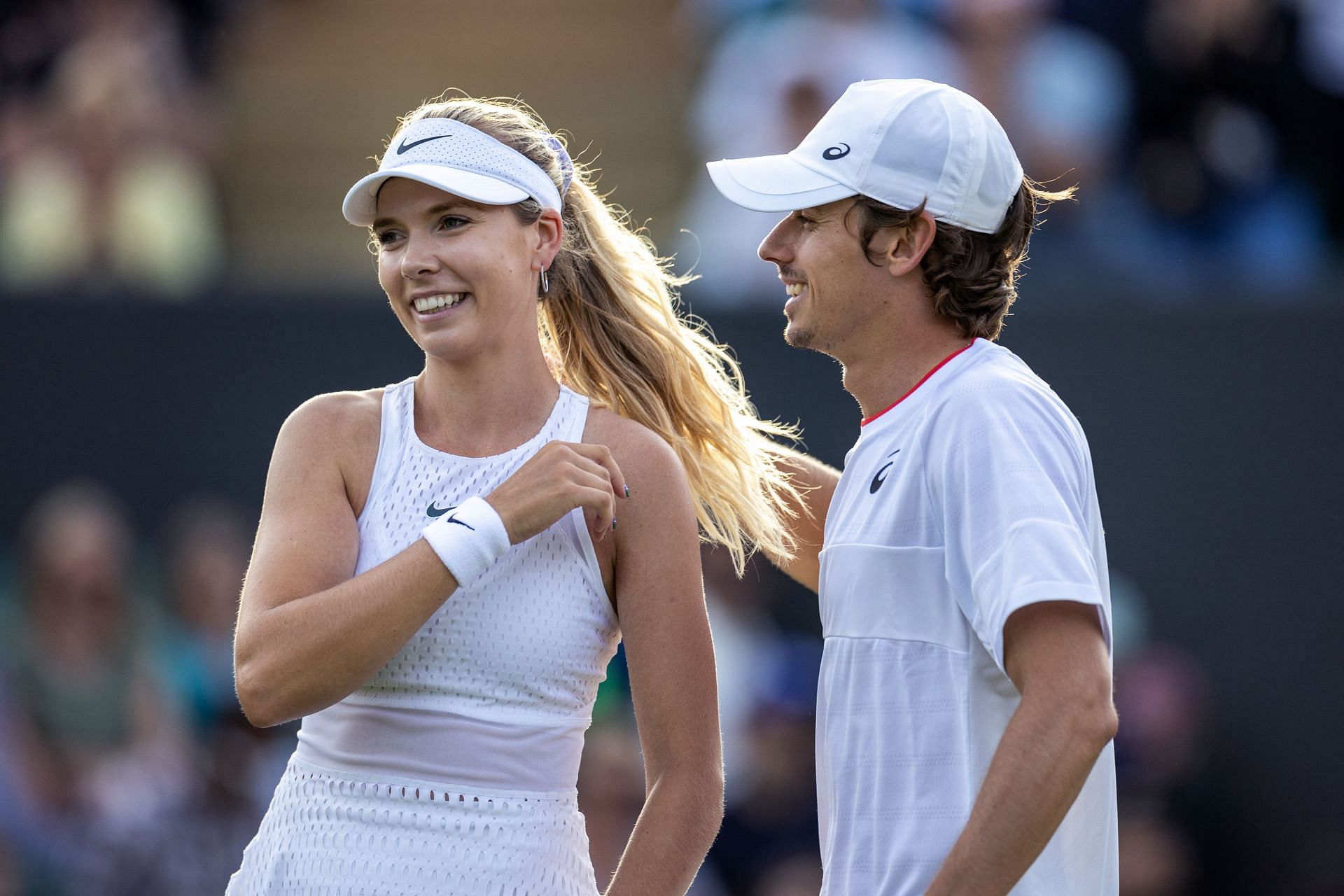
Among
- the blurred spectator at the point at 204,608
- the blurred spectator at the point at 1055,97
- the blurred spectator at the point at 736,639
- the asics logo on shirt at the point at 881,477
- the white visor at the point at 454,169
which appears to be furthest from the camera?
the blurred spectator at the point at 1055,97

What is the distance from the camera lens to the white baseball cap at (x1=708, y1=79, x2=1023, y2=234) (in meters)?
2.62

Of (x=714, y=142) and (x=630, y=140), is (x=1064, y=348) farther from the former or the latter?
(x=630, y=140)

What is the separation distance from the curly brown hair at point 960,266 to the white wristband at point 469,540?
2.29ft

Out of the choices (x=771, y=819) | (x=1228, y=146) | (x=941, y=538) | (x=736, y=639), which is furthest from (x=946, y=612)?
(x=1228, y=146)

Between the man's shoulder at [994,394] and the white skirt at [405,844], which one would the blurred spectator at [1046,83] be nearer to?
the man's shoulder at [994,394]

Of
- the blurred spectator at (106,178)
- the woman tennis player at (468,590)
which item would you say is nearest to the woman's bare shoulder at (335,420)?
the woman tennis player at (468,590)

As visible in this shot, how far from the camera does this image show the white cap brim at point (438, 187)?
2832 millimetres

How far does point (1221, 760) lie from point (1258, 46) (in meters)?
3.12

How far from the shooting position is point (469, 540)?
8.71 feet

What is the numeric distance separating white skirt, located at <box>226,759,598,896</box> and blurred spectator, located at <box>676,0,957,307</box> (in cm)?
415

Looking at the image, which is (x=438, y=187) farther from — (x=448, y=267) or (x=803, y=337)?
(x=803, y=337)

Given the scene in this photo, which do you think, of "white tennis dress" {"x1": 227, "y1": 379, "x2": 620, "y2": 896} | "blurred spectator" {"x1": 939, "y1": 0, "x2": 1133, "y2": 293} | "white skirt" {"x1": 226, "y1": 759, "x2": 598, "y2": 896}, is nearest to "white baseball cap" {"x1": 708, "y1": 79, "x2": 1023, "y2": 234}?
"white tennis dress" {"x1": 227, "y1": 379, "x2": 620, "y2": 896}

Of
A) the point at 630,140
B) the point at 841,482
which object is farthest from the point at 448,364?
the point at 630,140

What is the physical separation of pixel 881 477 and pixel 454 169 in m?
0.89
